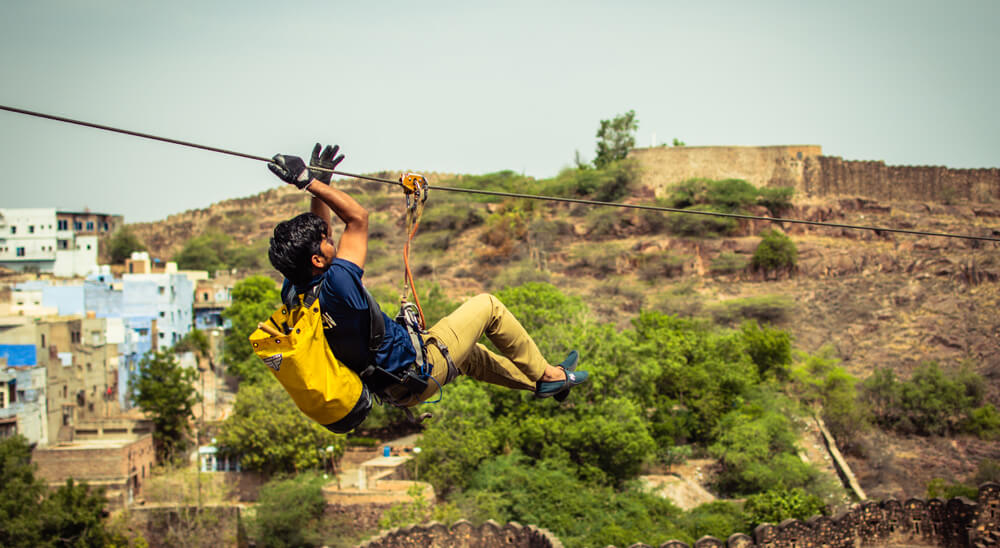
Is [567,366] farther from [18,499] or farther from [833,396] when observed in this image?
[833,396]

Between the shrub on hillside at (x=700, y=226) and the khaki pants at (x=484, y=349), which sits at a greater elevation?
the shrub on hillside at (x=700, y=226)

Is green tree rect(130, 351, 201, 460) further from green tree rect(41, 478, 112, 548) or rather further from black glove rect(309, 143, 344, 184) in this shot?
black glove rect(309, 143, 344, 184)

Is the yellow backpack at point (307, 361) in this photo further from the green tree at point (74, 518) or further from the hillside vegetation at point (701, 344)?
the green tree at point (74, 518)

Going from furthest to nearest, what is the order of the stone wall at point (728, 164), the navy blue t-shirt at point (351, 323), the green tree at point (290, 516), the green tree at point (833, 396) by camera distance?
1. the stone wall at point (728, 164)
2. the green tree at point (833, 396)
3. the green tree at point (290, 516)
4. the navy blue t-shirt at point (351, 323)

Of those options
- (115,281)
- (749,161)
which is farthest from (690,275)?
(115,281)

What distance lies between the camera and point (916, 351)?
3322 cm

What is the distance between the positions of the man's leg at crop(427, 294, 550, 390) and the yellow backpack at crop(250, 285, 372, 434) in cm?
59

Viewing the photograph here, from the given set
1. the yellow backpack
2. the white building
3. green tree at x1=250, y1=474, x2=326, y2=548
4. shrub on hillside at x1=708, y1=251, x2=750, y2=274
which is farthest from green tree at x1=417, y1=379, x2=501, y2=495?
the white building

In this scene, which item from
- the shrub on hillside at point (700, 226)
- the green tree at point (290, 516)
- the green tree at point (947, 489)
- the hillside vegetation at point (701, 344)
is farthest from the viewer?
the shrub on hillside at point (700, 226)

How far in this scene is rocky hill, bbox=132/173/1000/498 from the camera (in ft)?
109

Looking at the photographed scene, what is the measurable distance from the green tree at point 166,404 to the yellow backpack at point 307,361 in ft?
80.6

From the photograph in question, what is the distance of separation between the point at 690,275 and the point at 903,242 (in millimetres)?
10059

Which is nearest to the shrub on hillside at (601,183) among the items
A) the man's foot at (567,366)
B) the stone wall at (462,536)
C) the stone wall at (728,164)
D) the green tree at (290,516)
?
the stone wall at (728,164)

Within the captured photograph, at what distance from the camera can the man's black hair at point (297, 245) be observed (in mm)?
3887
